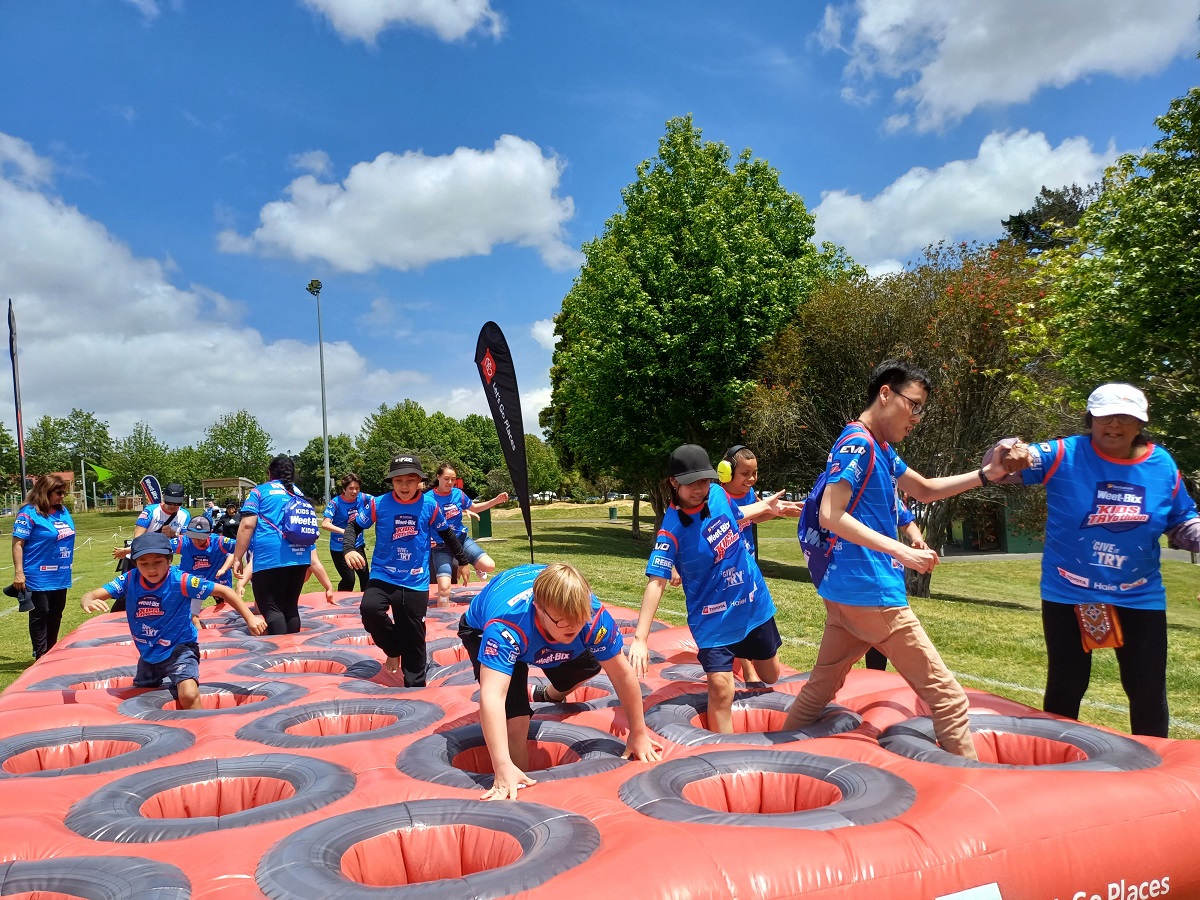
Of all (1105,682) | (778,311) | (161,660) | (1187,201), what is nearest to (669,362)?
(778,311)

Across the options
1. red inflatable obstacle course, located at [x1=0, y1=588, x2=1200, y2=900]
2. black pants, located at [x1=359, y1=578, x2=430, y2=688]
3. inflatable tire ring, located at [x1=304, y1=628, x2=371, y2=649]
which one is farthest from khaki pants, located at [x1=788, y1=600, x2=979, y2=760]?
inflatable tire ring, located at [x1=304, y1=628, x2=371, y2=649]

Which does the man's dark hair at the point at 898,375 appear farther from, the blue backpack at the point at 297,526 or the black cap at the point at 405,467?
the blue backpack at the point at 297,526

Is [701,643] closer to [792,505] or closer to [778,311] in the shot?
[792,505]

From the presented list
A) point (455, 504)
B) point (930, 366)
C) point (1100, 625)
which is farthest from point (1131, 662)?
point (930, 366)

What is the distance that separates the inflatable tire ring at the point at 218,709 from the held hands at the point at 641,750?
2.44 meters

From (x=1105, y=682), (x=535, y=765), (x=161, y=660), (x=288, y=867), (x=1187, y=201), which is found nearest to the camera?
(x=288, y=867)

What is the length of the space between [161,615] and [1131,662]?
5621 millimetres

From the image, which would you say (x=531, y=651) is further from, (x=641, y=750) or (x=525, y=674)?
(x=641, y=750)

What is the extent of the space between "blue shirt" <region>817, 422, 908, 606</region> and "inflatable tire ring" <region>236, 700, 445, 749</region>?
234 cm

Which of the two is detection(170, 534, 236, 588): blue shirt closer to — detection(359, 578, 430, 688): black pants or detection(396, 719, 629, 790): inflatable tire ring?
detection(359, 578, 430, 688): black pants

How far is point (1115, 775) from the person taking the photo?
3.20m

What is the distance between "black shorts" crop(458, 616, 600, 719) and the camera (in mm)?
3836

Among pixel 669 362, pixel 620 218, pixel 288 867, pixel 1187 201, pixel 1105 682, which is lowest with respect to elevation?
pixel 1105 682

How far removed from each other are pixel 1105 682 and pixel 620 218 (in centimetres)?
2115
